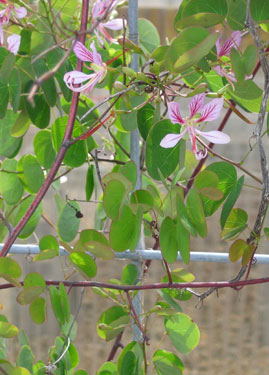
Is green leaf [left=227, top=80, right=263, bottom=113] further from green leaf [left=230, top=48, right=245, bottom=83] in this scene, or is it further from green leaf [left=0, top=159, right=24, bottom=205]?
green leaf [left=0, top=159, right=24, bottom=205]

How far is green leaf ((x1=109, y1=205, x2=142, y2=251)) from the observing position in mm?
553

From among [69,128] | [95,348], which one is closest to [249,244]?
[69,128]

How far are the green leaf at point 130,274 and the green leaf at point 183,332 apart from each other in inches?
2.5

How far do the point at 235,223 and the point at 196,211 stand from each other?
0.08 metres

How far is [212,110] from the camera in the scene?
0.53 m

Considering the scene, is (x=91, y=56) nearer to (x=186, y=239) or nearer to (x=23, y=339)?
(x=186, y=239)

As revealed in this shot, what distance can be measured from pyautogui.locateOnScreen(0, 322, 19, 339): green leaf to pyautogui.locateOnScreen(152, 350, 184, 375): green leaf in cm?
14

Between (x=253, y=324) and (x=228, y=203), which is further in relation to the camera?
(x=253, y=324)

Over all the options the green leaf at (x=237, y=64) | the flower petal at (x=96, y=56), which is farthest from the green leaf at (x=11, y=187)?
the green leaf at (x=237, y=64)

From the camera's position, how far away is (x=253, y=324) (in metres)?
2.81

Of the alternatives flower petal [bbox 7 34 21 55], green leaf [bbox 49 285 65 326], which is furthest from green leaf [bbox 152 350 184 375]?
flower petal [bbox 7 34 21 55]

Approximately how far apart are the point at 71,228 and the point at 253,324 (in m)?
2.18

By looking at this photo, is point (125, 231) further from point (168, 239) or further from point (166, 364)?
point (166, 364)

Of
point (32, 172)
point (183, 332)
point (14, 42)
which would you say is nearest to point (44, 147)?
point (32, 172)
